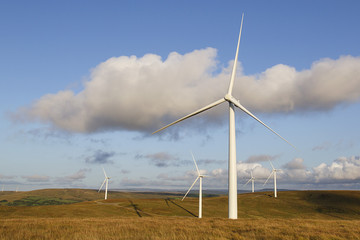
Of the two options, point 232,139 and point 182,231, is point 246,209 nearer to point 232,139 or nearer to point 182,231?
point 232,139

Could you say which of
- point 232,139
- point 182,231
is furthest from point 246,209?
point 182,231

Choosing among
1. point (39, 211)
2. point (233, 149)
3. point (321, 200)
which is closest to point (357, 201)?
point (321, 200)

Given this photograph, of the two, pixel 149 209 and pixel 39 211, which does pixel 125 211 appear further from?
pixel 39 211

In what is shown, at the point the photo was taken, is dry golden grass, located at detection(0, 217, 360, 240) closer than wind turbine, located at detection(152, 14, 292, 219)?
Yes

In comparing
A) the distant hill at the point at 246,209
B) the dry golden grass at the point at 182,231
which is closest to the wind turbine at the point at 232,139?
the dry golden grass at the point at 182,231

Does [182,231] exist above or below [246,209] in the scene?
above

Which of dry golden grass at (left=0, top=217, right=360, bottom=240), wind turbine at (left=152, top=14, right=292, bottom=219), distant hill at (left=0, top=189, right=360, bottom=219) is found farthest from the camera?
distant hill at (left=0, top=189, right=360, bottom=219)

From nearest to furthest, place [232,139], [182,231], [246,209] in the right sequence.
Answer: [182,231], [232,139], [246,209]

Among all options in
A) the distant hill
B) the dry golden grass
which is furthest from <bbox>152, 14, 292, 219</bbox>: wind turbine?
the distant hill

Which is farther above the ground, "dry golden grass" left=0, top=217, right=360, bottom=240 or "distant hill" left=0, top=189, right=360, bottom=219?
"dry golden grass" left=0, top=217, right=360, bottom=240

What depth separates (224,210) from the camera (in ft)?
269

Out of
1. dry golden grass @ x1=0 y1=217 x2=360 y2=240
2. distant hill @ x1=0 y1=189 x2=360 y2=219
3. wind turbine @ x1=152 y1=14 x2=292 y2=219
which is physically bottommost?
distant hill @ x1=0 y1=189 x2=360 y2=219

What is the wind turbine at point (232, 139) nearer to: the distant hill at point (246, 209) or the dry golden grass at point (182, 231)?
the dry golden grass at point (182, 231)

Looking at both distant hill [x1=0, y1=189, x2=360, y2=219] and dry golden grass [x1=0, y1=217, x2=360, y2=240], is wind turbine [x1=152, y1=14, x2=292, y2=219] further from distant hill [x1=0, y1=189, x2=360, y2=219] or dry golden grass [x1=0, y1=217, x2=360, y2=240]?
distant hill [x1=0, y1=189, x2=360, y2=219]
